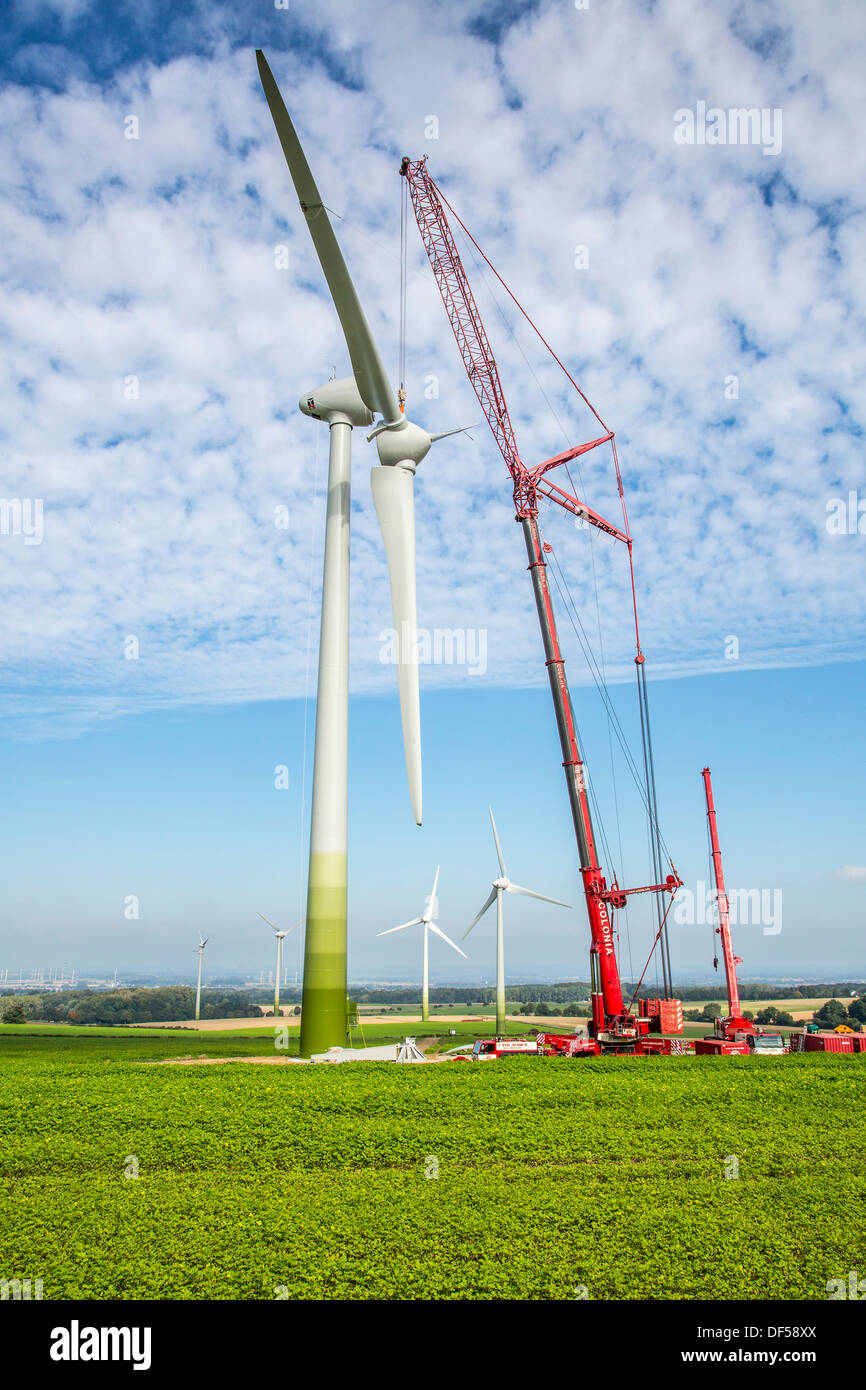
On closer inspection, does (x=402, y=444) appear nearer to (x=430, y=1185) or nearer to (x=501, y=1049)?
(x=501, y=1049)

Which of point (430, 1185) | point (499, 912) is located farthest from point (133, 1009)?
point (430, 1185)

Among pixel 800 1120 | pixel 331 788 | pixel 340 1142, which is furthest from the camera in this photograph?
pixel 331 788

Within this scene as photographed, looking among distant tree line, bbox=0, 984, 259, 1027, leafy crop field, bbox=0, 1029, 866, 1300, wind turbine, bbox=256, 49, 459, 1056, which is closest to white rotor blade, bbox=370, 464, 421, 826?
wind turbine, bbox=256, 49, 459, 1056

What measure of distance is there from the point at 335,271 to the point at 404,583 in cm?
1185

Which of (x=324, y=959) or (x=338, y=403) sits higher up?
(x=338, y=403)

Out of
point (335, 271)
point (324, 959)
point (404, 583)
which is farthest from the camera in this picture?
point (404, 583)

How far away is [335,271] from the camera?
94.7 feet

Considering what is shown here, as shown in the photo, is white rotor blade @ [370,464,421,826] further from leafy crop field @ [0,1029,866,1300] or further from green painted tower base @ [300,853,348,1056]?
leafy crop field @ [0,1029,866,1300]

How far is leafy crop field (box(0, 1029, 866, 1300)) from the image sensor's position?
36.0 feet

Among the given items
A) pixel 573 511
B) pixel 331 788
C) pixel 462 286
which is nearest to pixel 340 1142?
pixel 331 788

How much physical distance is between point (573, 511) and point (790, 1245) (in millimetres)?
44908

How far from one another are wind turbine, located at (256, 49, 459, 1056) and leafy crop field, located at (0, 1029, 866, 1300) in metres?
6.86
